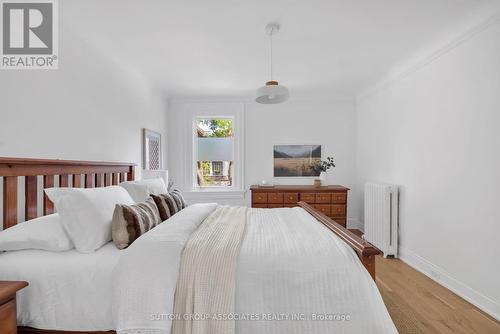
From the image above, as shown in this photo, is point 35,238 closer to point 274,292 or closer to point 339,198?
point 274,292

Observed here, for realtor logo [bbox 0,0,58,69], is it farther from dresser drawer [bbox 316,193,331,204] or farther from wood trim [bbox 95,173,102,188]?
dresser drawer [bbox 316,193,331,204]

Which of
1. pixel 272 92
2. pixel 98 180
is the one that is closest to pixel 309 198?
pixel 272 92

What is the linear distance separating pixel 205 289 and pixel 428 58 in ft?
10.9

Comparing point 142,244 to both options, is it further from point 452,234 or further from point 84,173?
point 452,234

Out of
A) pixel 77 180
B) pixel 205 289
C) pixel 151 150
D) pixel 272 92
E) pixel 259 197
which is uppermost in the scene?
pixel 272 92

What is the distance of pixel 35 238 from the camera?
1.49m

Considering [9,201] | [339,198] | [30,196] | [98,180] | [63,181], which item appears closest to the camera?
[9,201]

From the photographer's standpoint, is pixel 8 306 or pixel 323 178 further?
pixel 323 178

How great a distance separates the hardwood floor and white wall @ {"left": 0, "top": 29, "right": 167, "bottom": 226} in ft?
10.0

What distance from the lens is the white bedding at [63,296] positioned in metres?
1.34

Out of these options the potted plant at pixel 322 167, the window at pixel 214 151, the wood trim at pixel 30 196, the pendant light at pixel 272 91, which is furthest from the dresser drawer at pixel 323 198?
the wood trim at pixel 30 196

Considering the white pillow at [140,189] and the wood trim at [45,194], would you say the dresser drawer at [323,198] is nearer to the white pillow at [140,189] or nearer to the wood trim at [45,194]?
the white pillow at [140,189]

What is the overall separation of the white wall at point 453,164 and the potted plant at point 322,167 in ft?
3.75

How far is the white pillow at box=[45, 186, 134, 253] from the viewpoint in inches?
60.9
